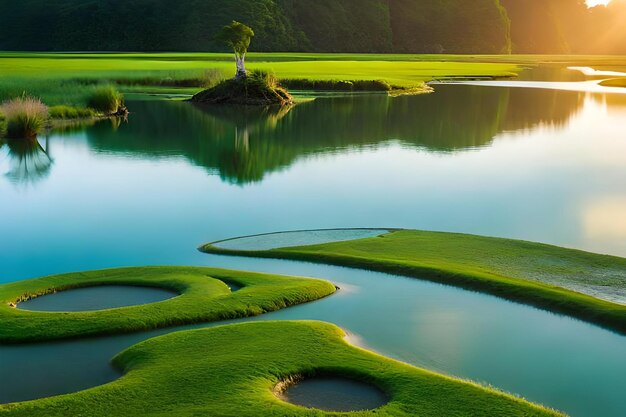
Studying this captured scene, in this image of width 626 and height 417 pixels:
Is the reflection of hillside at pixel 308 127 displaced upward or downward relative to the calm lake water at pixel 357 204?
upward

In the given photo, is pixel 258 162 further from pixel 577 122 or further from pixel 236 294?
pixel 577 122

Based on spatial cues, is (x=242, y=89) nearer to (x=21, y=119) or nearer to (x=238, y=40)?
(x=238, y=40)

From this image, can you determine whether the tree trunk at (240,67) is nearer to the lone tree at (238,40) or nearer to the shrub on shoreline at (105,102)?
the lone tree at (238,40)

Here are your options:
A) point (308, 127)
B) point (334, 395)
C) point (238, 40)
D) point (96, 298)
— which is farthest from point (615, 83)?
point (334, 395)

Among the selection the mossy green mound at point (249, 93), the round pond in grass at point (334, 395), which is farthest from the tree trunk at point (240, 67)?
the round pond in grass at point (334, 395)

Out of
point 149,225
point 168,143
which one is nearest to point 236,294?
point 149,225

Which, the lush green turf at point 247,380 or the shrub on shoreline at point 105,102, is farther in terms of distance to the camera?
the shrub on shoreline at point 105,102
